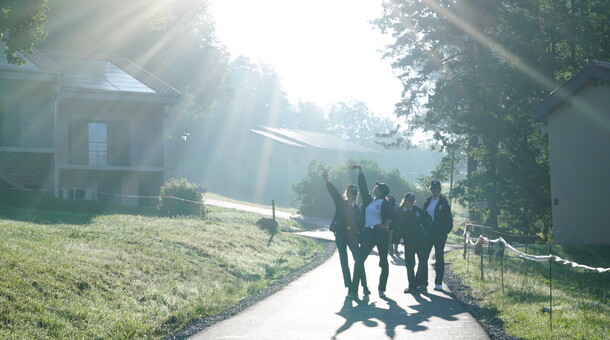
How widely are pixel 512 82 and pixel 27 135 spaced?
780 inches

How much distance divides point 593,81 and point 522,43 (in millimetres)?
7513

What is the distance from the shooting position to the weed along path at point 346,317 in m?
9.77

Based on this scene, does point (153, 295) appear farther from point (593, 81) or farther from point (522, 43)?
point (522, 43)

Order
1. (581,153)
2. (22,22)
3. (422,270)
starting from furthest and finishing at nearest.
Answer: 1. (581,153)
2. (422,270)
3. (22,22)

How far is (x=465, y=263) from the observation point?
66.6 ft

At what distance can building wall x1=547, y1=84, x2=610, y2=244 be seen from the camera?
2369 centimetres

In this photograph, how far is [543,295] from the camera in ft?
42.4

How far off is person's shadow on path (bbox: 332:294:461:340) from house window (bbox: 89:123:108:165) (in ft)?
77.5

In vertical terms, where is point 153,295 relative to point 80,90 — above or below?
below

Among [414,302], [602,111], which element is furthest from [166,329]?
[602,111]

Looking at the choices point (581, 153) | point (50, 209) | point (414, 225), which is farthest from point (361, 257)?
point (50, 209)

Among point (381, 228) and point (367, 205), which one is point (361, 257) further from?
point (367, 205)

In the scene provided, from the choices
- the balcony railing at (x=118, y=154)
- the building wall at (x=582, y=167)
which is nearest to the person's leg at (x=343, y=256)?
the building wall at (x=582, y=167)

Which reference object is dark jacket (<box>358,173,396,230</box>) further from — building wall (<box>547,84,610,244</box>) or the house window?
the house window
